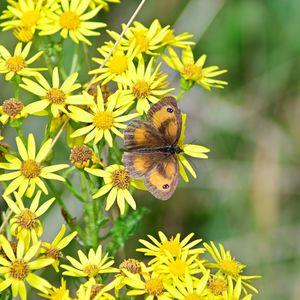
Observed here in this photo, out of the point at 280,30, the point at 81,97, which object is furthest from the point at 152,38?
the point at 280,30

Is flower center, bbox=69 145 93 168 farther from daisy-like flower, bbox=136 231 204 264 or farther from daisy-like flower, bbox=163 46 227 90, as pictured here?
daisy-like flower, bbox=163 46 227 90

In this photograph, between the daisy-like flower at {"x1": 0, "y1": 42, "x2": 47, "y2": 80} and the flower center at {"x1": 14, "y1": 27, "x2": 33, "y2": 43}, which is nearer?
the daisy-like flower at {"x1": 0, "y1": 42, "x2": 47, "y2": 80}

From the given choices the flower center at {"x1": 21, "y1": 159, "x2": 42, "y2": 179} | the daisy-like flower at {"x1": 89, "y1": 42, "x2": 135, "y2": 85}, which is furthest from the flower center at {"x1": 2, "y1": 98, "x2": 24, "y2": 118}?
the daisy-like flower at {"x1": 89, "y1": 42, "x2": 135, "y2": 85}

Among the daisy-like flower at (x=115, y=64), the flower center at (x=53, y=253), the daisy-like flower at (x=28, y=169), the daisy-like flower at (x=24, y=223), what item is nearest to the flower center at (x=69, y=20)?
the daisy-like flower at (x=115, y=64)

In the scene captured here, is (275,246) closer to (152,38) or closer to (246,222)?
(246,222)

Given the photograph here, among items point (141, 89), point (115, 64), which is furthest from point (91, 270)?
point (115, 64)

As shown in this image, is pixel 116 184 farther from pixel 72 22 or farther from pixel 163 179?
pixel 72 22
